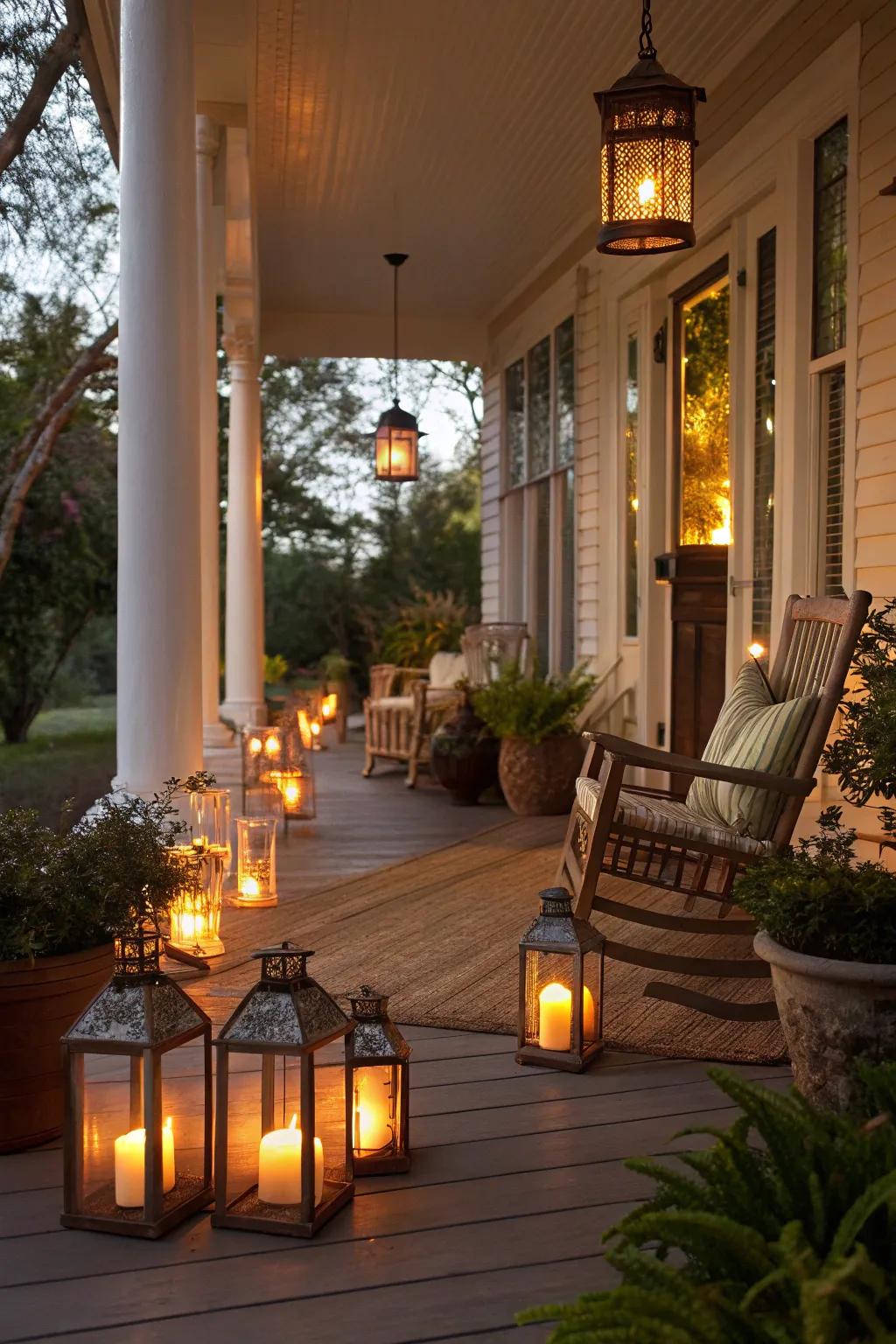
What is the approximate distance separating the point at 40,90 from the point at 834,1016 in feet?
17.0

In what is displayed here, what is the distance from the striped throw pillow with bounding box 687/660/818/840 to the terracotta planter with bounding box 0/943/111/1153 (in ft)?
5.50

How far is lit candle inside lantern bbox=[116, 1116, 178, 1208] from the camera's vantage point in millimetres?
1880

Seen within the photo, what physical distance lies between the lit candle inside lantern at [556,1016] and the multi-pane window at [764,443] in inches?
100

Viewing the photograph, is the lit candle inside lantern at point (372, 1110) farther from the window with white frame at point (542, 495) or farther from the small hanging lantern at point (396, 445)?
the small hanging lantern at point (396, 445)

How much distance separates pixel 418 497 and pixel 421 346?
21.5 feet

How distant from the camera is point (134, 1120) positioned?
74.3 inches

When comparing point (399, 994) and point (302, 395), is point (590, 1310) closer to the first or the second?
point (399, 994)

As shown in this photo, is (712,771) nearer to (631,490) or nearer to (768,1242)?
(768,1242)

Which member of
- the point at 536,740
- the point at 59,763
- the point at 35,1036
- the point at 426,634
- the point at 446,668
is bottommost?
the point at 59,763

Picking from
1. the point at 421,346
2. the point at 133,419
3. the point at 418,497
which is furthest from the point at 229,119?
the point at 418,497

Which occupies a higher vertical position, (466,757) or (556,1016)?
(466,757)

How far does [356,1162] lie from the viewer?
82.0 inches

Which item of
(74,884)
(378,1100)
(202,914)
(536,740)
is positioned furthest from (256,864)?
(536,740)

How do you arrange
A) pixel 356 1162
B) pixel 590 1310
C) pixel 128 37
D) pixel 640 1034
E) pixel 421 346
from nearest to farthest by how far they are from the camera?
pixel 590 1310, pixel 356 1162, pixel 640 1034, pixel 128 37, pixel 421 346
